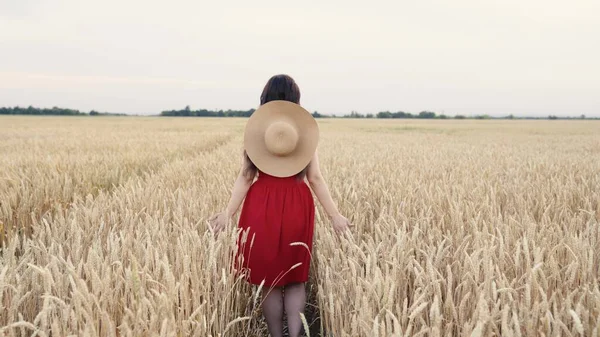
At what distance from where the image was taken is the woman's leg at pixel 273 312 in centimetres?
205

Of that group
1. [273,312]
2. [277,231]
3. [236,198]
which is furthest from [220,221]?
[273,312]

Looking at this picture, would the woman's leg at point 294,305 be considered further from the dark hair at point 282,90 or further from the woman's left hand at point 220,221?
the dark hair at point 282,90

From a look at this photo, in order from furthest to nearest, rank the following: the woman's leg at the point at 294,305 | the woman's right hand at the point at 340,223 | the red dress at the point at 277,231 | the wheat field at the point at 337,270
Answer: the woman's right hand at the point at 340,223 < the red dress at the point at 277,231 < the woman's leg at the point at 294,305 < the wheat field at the point at 337,270

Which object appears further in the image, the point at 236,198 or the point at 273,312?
the point at 236,198

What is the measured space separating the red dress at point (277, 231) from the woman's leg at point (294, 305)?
0.05m

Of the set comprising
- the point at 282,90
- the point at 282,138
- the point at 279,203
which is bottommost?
the point at 279,203

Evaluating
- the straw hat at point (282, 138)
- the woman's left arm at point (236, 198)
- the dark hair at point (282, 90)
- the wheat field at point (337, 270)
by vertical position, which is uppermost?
the dark hair at point (282, 90)

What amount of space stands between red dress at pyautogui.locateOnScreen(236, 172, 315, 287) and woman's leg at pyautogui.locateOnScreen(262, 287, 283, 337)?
0.24ft

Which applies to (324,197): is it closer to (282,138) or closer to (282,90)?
(282,138)

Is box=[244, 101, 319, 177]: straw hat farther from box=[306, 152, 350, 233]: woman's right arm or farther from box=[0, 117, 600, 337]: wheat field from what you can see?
box=[0, 117, 600, 337]: wheat field

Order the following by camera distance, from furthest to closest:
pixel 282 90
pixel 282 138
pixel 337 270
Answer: pixel 282 90 → pixel 282 138 → pixel 337 270

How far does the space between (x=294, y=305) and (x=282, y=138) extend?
814 millimetres

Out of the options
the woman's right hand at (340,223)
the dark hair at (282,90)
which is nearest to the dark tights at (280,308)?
the woman's right hand at (340,223)

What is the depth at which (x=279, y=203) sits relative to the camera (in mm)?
2135
